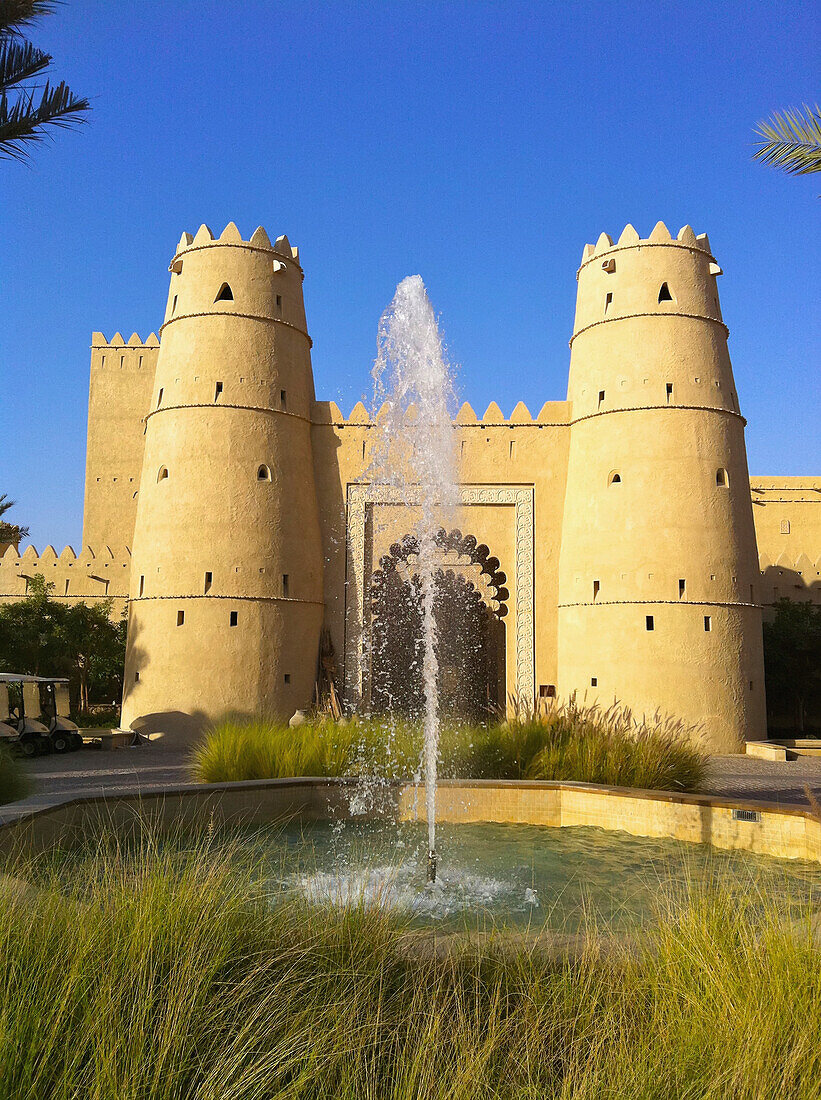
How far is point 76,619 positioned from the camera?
70.7ft

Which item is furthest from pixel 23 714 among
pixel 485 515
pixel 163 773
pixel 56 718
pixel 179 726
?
pixel 485 515

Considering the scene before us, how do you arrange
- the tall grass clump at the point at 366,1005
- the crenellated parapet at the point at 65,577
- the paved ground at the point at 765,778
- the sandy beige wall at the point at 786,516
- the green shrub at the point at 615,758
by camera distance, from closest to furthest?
1. the tall grass clump at the point at 366,1005
2. the green shrub at the point at 615,758
3. the paved ground at the point at 765,778
4. the crenellated parapet at the point at 65,577
5. the sandy beige wall at the point at 786,516

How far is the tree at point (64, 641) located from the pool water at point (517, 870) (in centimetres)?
1493

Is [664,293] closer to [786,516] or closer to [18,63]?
[786,516]

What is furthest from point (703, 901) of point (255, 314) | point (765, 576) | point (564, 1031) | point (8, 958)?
point (765, 576)

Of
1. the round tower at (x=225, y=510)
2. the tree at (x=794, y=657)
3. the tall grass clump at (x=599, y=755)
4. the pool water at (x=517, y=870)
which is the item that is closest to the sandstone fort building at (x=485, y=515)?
the round tower at (x=225, y=510)

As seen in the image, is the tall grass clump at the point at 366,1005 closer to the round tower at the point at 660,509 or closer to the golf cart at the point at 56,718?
the golf cart at the point at 56,718

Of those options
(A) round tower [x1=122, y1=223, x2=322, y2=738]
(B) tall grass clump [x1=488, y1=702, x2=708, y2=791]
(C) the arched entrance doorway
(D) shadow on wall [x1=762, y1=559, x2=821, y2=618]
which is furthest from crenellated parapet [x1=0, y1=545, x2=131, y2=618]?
(D) shadow on wall [x1=762, y1=559, x2=821, y2=618]

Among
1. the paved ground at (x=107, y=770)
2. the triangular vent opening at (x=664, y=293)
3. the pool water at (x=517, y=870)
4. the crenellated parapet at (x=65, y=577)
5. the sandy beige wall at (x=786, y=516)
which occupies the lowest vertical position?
the pool water at (x=517, y=870)

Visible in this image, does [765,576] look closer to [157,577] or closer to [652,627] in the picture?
[652,627]

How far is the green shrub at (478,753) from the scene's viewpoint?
9805 millimetres

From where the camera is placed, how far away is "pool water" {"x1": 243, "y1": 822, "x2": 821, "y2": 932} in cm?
506

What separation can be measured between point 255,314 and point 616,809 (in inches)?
567

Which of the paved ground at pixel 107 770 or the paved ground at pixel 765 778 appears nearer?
the paved ground at pixel 107 770
